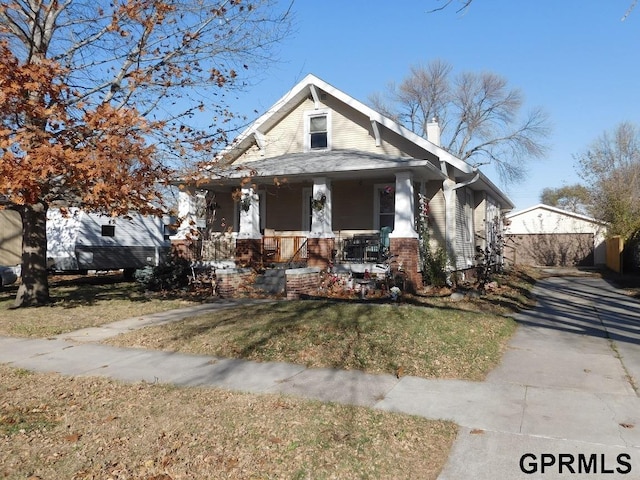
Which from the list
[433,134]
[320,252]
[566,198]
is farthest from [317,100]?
[566,198]

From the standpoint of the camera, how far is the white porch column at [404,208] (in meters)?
13.7

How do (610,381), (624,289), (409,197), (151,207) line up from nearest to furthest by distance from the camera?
1. (610,381)
2. (151,207)
3. (409,197)
4. (624,289)

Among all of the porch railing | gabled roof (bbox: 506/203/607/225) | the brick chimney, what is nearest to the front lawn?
the porch railing

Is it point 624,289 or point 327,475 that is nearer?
point 327,475

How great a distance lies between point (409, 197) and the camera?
1389cm

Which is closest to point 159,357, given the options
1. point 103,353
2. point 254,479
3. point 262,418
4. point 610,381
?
point 103,353

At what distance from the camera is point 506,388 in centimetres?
579

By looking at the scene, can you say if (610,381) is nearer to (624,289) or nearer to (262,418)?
(262,418)

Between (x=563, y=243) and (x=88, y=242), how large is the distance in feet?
97.9

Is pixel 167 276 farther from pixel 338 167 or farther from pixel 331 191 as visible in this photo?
pixel 338 167

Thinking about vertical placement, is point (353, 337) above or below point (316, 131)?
below

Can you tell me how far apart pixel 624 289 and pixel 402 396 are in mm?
14888

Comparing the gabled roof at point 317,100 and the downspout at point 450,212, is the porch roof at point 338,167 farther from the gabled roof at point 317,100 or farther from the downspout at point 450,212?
the gabled roof at point 317,100

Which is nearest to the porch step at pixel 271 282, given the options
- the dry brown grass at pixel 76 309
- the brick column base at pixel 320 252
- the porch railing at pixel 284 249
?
the brick column base at pixel 320 252
